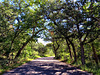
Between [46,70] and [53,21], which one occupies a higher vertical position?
[53,21]

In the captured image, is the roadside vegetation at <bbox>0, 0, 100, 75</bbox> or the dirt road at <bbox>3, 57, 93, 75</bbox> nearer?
the dirt road at <bbox>3, 57, 93, 75</bbox>

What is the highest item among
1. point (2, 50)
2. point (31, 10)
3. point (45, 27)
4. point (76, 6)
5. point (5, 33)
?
point (31, 10)

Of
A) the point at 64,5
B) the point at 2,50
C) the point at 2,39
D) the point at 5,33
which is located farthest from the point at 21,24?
the point at 64,5

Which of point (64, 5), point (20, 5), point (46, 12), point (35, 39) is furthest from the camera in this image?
point (35, 39)

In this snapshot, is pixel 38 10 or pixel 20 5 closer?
pixel 38 10

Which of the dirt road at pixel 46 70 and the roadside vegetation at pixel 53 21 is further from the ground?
the roadside vegetation at pixel 53 21

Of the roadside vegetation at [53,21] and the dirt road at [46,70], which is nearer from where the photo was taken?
the dirt road at [46,70]

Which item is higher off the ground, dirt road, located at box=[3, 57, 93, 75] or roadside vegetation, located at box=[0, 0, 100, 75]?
roadside vegetation, located at box=[0, 0, 100, 75]

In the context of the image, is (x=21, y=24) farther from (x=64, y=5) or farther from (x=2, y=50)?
(x=64, y=5)

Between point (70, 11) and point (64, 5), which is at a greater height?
point (64, 5)

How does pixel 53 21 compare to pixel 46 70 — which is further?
pixel 53 21

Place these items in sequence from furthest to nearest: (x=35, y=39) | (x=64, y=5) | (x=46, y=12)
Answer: (x=35, y=39) → (x=46, y=12) → (x=64, y=5)

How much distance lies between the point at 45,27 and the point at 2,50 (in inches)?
303

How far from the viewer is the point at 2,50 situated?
1189 centimetres
